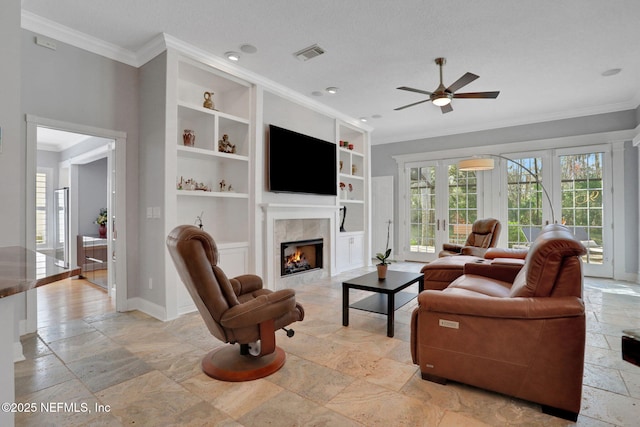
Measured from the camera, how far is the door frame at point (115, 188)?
3123 mm

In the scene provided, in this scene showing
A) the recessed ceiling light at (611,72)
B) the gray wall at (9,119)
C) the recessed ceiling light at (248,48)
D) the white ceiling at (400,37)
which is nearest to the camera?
the gray wall at (9,119)

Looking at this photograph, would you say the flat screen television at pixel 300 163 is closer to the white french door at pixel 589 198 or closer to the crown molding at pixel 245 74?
the crown molding at pixel 245 74

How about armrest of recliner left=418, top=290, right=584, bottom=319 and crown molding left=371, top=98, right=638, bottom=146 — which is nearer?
armrest of recliner left=418, top=290, right=584, bottom=319

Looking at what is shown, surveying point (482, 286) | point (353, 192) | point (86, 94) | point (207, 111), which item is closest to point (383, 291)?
point (482, 286)

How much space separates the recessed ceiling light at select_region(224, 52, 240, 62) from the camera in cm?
385

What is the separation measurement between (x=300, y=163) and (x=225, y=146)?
1267mm

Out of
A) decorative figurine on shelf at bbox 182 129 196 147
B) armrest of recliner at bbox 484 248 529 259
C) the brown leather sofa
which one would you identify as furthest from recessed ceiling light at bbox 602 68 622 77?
decorative figurine on shelf at bbox 182 129 196 147

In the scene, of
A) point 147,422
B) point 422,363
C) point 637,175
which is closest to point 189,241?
point 147,422

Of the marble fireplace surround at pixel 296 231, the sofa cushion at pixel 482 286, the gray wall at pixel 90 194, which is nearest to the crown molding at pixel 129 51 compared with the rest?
the marble fireplace surround at pixel 296 231

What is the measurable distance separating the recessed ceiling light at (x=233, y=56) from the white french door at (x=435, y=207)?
5.03 meters

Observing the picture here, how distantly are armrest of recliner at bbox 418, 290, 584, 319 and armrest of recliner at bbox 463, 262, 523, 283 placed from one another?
146 centimetres

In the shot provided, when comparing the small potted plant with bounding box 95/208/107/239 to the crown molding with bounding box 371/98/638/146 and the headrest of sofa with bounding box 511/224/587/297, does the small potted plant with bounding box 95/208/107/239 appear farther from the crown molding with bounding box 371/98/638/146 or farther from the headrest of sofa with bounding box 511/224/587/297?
the headrest of sofa with bounding box 511/224/587/297

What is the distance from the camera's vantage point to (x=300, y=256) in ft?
18.1

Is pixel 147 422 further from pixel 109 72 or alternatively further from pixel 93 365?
pixel 109 72
